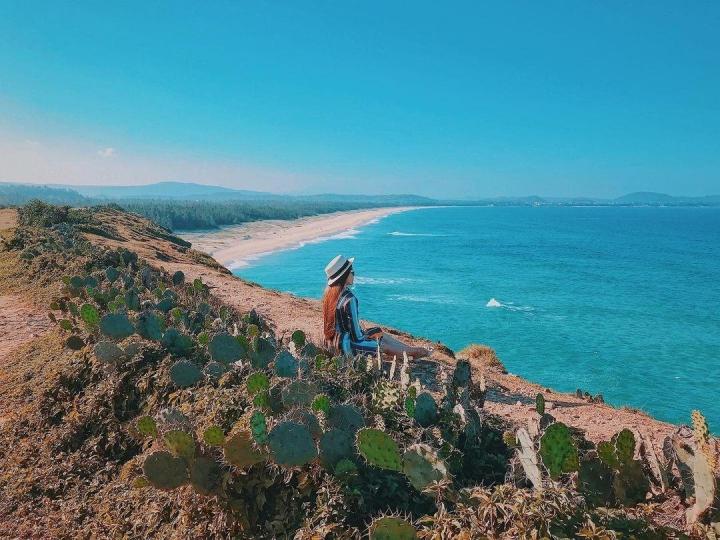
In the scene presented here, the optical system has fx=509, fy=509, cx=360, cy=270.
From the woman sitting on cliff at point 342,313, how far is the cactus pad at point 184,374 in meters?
1.91

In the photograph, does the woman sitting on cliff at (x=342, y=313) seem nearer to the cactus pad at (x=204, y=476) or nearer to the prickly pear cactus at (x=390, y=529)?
the cactus pad at (x=204, y=476)

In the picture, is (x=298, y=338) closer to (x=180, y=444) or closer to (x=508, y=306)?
(x=180, y=444)

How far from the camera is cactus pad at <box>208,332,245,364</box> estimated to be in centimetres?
546

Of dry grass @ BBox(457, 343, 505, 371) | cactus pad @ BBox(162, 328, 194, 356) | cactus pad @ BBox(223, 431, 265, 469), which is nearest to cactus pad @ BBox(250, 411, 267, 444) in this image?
cactus pad @ BBox(223, 431, 265, 469)

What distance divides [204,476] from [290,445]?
0.67 meters

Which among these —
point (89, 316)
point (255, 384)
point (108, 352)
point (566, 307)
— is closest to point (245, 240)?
point (566, 307)

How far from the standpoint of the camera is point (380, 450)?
3111mm

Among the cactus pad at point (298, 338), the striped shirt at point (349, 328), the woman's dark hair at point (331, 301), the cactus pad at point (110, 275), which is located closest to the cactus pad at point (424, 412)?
the striped shirt at point (349, 328)

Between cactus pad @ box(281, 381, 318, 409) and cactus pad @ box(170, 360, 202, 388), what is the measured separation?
4.31ft

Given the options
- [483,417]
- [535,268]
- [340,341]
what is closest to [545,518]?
[483,417]

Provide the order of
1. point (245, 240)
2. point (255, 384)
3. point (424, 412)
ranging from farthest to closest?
1. point (245, 240)
2. point (255, 384)
3. point (424, 412)

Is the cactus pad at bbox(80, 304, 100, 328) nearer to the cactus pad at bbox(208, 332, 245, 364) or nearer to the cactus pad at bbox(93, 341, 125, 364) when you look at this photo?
the cactus pad at bbox(93, 341, 125, 364)

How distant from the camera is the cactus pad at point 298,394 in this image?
13.4ft

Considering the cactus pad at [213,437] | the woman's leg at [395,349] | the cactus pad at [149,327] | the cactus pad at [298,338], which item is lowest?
the woman's leg at [395,349]
